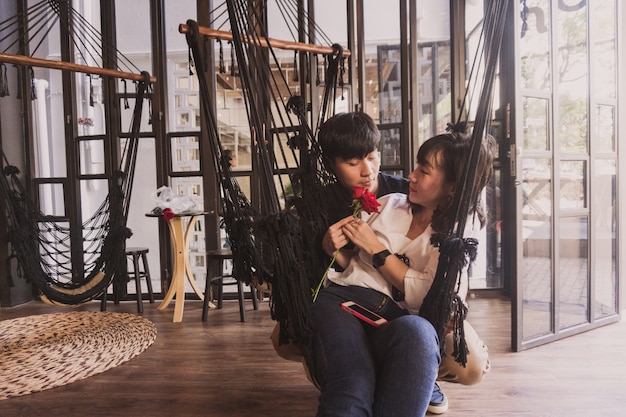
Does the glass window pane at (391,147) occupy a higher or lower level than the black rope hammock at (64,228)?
higher

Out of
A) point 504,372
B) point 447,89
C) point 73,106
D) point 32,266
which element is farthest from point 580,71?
point 73,106

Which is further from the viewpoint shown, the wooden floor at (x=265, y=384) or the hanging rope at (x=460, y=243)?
the wooden floor at (x=265, y=384)

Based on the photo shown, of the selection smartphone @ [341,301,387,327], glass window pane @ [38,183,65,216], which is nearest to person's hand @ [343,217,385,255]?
smartphone @ [341,301,387,327]

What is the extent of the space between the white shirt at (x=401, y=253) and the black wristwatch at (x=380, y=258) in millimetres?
63

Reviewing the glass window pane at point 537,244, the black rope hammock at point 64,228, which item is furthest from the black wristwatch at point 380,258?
the black rope hammock at point 64,228

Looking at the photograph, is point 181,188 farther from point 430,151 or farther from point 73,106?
point 430,151

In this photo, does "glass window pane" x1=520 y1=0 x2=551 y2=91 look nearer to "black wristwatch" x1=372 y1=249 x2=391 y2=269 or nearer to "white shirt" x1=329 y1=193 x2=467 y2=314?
"white shirt" x1=329 y1=193 x2=467 y2=314

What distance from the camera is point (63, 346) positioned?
81.6 inches

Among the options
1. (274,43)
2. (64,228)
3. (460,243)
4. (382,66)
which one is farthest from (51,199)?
(460,243)

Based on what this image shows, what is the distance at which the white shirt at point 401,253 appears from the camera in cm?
109

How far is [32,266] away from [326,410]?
6.11 ft

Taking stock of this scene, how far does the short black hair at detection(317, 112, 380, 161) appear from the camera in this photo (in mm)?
1309

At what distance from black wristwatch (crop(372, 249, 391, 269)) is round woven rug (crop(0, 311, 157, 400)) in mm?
1352

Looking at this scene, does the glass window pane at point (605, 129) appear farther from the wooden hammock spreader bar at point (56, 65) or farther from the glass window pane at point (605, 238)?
the wooden hammock spreader bar at point (56, 65)
